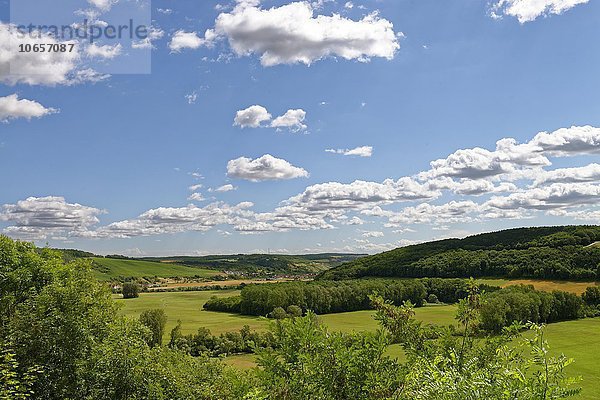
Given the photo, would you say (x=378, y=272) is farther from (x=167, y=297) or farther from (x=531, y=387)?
(x=531, y=387)

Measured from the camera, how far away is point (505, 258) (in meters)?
144

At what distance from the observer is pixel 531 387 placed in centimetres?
649

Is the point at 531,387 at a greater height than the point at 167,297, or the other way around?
the point at 531,387

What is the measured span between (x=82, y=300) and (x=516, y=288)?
101m

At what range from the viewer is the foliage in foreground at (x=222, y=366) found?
22.9ft

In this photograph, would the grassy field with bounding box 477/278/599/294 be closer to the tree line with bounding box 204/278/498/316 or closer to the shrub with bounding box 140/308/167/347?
the tree line with bounding box 204/278/498/316

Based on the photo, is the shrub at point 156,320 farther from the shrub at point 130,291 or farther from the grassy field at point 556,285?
the grassy field at point 556,285

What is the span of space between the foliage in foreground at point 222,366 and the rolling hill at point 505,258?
124840 millimetres

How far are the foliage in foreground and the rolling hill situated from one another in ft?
410

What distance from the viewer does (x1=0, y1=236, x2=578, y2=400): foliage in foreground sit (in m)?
6.99

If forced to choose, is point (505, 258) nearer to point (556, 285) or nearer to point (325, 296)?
point (556, 285)

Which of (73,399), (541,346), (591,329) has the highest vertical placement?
(541,346)

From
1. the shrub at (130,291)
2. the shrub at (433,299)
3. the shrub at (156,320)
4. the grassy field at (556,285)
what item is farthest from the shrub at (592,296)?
the shrub at (130,291)

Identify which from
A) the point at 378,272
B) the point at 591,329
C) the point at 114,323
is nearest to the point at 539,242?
the point at 378,272
